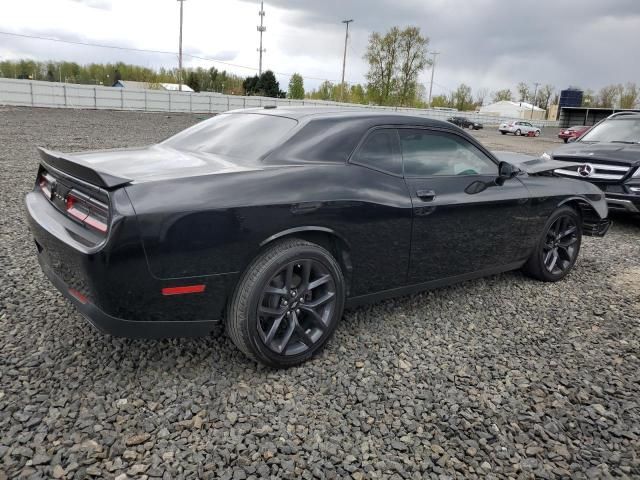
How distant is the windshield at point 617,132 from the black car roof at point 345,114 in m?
5.24

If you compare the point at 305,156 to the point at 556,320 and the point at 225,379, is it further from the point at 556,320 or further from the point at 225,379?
the point at 556,320

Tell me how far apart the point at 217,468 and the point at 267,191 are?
1348mm

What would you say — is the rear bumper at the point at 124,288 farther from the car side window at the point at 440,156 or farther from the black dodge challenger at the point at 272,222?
the car side window at the point at 440,156

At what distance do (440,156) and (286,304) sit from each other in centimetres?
161

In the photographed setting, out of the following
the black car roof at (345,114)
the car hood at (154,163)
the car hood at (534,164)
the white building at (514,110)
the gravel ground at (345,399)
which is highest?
the white building at (514,110)

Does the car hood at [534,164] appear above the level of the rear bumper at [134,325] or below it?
above

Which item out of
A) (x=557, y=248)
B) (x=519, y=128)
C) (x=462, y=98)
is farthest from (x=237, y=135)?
(x=462, y=98)

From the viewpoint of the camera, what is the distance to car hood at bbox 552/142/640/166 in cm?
651

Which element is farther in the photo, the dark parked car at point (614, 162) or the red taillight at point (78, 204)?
the dark parked car at point (614, 162)

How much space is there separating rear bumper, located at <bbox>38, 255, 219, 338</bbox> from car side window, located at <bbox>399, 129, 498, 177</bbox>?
5.50ft

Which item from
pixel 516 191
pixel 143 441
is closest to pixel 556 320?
pixel 516 191

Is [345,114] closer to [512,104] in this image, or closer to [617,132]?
[617,132]

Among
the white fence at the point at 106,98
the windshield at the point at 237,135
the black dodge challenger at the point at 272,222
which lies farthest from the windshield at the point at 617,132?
the white fence at the point at 106,98

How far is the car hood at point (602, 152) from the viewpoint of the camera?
21.4 ft
